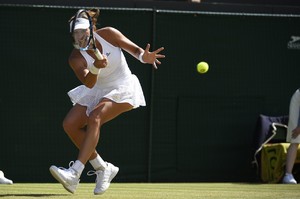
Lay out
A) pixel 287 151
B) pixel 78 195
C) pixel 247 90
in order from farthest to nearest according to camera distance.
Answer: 1. pixel 247 90
2. pixel 287 151
3. pixel 78 195

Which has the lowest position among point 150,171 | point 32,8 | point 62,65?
point 150,171

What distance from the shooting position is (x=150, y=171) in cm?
1020

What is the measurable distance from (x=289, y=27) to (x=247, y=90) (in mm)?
1115

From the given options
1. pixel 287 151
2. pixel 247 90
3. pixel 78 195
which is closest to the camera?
pixel 78 195

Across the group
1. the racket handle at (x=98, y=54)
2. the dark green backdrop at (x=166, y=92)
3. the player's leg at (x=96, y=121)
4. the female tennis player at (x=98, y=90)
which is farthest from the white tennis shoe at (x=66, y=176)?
the dark green backdrop at (x=166, y=92)

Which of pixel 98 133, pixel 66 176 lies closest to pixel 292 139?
pixel 98 133

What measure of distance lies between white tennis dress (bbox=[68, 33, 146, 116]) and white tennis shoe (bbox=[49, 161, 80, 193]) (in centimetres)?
72

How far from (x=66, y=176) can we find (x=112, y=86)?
1.01 meters

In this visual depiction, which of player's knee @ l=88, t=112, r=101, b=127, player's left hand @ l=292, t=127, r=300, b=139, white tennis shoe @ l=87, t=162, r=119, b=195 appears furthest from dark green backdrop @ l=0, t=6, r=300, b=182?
player's knee @ l=88, t=112, r=101, b=127

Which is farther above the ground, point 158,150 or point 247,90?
point 247,90

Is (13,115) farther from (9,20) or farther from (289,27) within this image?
(289,27)

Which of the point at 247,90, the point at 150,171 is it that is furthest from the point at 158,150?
the point at 247,90

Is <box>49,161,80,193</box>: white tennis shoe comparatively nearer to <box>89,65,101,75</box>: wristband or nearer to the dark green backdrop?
<box>89,65,101,75</box>: wristband

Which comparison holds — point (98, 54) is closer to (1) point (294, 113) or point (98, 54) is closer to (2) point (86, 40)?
(2) point (86, 40)
